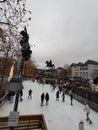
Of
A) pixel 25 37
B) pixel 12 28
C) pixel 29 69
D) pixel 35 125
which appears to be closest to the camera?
pixel 25 37

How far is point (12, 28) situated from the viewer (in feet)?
25.1

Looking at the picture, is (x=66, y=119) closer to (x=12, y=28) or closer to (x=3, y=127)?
(x=3, y=127)

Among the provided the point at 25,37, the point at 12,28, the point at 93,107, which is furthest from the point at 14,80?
the point at 93,107

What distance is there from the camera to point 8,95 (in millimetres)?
22484

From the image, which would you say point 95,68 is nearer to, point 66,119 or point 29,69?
point 29,69

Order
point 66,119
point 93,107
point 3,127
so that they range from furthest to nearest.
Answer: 1. point 93,107
2. point 66,119
3. point 3,127

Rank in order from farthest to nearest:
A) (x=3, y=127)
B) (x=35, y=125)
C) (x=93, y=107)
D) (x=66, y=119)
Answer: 1. (x=93, y=107)
2. (x=66, y=119)
3. (x=35, y=125)
4. (x=3, y=127)

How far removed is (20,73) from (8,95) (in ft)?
55.3

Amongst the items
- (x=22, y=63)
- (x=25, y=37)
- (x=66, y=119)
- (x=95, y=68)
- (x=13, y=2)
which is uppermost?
(x=95, y=68)

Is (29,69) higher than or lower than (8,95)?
higher

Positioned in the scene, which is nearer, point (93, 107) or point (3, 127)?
point (3, 127)

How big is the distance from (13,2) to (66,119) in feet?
37.6

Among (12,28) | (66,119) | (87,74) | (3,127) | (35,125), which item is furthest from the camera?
(87,74)

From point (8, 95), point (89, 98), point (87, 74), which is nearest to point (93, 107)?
point (89, 98)
